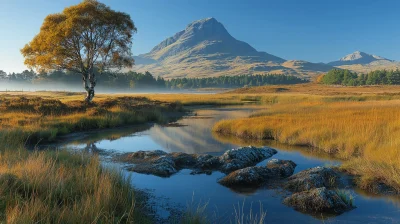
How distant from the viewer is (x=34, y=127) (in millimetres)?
19422

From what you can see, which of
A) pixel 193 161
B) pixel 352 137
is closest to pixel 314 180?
pixel 193 161

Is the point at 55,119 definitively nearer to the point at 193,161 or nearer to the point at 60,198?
the point at 193,161

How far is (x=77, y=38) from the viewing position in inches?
1300

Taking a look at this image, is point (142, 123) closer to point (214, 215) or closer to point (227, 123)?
point (227, 123)

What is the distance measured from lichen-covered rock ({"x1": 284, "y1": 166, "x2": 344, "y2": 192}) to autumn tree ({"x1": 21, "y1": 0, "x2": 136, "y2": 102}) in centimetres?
2888

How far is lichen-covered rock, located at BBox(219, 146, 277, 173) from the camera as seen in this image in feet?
41.8

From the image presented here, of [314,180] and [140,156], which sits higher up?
[314,180]

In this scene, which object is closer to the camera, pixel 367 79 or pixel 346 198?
pixel 346 198

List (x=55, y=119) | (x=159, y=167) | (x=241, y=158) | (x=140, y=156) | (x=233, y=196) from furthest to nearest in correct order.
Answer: (x=55, y=119) < (x=140, y=156) < (x=241, y=158) < (x=159, y=167) < (x=233, y=196)

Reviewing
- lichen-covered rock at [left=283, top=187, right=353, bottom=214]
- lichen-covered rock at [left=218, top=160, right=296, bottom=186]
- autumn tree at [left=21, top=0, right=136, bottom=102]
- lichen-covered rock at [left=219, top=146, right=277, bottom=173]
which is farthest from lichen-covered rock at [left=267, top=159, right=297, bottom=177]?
autumn tree at [left=21, top=0, right=136, bottom=102]

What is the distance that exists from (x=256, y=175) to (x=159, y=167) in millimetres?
4040

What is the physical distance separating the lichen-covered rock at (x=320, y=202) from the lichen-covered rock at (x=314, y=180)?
1096 mm

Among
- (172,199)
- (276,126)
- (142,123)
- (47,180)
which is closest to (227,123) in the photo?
(276,126)

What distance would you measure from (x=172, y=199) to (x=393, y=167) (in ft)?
24.4
